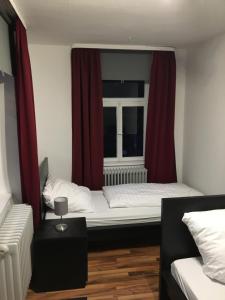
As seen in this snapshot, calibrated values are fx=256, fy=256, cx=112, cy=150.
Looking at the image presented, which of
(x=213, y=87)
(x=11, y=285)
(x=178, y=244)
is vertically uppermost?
(x=213, y=87)

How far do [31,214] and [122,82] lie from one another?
2.43 meters

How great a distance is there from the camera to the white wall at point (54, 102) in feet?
11.8

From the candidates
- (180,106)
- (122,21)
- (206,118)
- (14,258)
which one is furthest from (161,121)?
(14,258)

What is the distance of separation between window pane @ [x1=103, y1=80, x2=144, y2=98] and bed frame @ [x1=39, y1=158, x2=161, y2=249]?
1709 mm

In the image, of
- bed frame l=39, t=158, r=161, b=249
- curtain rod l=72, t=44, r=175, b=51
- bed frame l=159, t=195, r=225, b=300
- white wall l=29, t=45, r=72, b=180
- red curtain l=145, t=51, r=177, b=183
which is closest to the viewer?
bed frame l=159, t=195, r=225, b=300

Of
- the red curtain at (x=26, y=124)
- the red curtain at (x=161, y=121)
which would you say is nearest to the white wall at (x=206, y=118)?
the red curtain at (x=161, y=121)

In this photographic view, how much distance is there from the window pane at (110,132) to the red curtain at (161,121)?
1.73 feet

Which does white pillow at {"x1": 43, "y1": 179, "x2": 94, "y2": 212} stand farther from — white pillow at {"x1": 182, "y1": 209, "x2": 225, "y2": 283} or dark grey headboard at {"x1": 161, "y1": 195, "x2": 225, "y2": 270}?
white pillow at {"x1": 182, "y1": 209, "x2": 225, "y2": 283}

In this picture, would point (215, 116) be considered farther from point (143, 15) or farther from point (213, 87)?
point (143, 15)

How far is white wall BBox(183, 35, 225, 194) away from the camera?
311 centimetres

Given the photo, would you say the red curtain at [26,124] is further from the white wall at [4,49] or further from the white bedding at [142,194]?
the white bedding at [142,194]

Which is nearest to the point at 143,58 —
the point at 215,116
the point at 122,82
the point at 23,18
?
the point at 122,82

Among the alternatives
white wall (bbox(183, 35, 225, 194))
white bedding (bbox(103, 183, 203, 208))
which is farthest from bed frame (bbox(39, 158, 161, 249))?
white wall (bbox(183, 35, 225, 194))

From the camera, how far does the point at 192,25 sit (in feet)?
8.79
